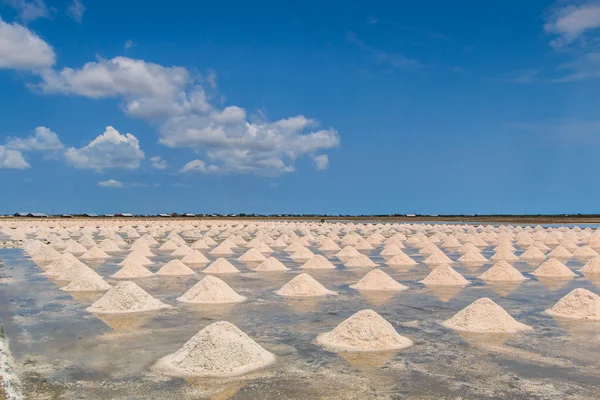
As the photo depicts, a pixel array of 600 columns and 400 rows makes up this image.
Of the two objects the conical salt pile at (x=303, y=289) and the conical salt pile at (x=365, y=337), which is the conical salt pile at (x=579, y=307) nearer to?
the conical salt pile at (x=365, y=337)

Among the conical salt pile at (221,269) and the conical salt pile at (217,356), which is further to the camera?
the conical salt pile at (221,269)

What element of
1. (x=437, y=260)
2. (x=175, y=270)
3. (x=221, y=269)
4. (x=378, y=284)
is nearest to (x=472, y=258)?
(x=437, y=260)

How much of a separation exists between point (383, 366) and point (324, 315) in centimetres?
275

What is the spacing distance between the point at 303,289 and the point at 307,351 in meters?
4.03

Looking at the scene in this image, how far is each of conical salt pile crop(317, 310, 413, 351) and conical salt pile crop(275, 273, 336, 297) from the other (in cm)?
348

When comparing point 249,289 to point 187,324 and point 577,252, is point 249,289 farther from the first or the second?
point 577,252

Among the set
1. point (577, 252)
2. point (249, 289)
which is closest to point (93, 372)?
point (249, 289)

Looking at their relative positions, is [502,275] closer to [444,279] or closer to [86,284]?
[444,279]

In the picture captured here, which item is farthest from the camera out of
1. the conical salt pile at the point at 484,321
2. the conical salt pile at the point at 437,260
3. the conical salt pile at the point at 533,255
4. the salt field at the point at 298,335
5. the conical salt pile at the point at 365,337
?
the conical salt pile at the point at 533,255

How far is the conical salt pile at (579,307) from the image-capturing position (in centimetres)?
806

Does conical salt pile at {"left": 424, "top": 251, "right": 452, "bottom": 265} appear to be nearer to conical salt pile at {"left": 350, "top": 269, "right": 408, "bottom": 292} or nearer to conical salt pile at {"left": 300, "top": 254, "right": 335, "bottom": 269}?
conical salt pile at {"left": 300, "top": 254, "right": 335, "bottom": 269}

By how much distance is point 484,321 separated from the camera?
7195mm

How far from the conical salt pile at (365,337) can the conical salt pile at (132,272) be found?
23.8 ft

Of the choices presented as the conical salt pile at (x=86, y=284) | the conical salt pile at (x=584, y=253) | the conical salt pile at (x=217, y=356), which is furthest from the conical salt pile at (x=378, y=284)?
the conical salt pile at (x=584, y=253)
